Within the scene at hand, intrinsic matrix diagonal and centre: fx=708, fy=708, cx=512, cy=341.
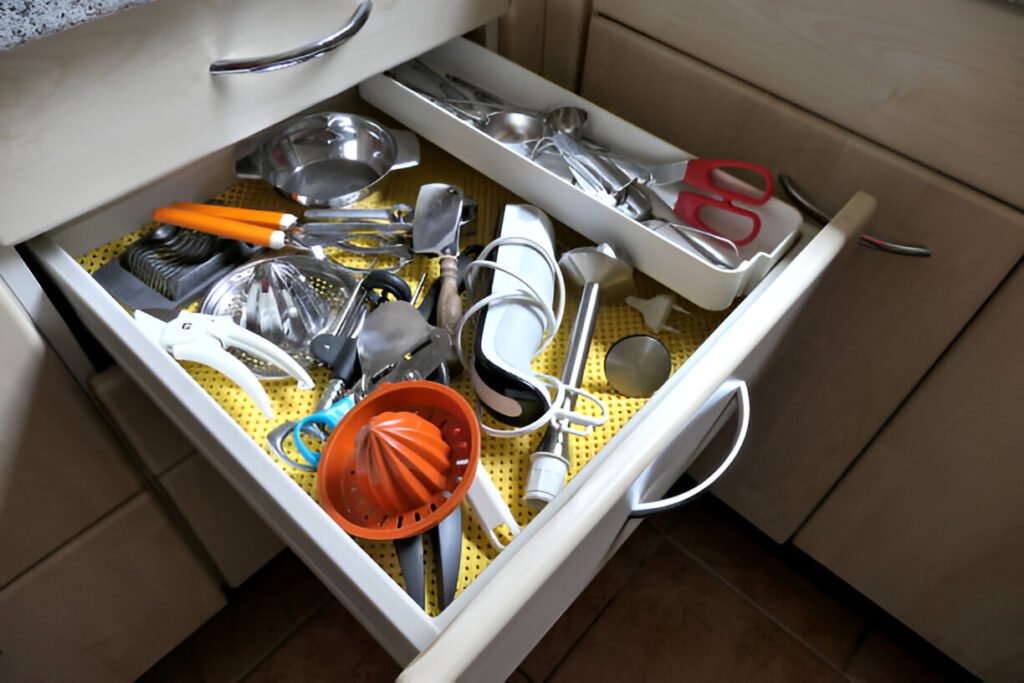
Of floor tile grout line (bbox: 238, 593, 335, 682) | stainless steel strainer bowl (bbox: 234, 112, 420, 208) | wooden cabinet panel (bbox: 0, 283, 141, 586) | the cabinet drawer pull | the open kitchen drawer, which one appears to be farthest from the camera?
floor tile grout line (bbox: 238, 593, 335, 682)

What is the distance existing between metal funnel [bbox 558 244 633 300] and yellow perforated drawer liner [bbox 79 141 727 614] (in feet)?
0.08

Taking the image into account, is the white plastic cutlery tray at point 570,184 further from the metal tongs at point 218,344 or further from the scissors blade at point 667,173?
the metal tongs at point 218,344

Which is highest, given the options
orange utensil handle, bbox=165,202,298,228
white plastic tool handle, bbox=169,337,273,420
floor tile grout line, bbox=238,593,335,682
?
orange utensil handle, bbox=165,202,298,228

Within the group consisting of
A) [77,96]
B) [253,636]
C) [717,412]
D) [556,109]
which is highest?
[77,96]

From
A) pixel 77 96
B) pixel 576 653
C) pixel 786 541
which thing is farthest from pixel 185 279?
pixel 786 541

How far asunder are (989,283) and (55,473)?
0.91 metres

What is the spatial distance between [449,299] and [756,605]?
2.69ft

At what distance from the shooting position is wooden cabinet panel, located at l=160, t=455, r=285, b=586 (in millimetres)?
819

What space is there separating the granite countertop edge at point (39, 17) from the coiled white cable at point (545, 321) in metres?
0.31

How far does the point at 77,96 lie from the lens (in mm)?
483

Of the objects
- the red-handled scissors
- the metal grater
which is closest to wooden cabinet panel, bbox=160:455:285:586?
the metal grater

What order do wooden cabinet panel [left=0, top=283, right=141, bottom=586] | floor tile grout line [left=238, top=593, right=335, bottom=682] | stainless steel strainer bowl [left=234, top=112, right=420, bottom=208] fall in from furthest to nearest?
floor tile grout line [left=238, top=593, right=335, bottom=682], stainless steel strainer bowl [left=234, top=112, right=420, bottom=208], wooden cabinet panel [left=0, top=283, right=141, bottom=586]

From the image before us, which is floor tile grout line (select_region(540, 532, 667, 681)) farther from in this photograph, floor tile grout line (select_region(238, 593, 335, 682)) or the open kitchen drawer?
the open kitchen drawer

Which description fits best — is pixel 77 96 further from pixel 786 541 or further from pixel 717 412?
pixel 786 541
